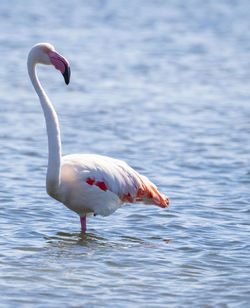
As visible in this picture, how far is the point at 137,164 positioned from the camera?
10039 millimetres

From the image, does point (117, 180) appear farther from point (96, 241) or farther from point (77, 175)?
point (96, 241)

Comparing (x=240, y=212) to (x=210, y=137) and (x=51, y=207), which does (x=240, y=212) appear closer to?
Answer: (x=51, y=207)

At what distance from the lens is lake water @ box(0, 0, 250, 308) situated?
229 inches

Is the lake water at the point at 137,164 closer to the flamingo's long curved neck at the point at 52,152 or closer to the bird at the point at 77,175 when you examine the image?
the bird at the point at 77,175

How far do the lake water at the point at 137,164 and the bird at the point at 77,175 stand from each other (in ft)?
1.26

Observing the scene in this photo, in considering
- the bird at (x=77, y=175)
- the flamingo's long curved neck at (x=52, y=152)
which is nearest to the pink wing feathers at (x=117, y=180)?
the bird at (x=77, y=175)

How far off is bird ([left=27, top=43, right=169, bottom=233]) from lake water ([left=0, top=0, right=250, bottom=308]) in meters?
0.39

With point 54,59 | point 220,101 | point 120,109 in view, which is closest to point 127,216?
point 54,59

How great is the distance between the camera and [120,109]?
1355 cm

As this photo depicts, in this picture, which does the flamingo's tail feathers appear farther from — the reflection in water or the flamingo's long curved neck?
the flamingo's long curved neck

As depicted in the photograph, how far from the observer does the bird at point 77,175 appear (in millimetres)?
6465

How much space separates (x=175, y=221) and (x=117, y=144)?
357 cm

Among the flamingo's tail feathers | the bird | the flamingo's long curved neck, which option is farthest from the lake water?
the flamingo's long curved neck

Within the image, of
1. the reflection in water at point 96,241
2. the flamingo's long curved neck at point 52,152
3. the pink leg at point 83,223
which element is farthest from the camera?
the pink leg at point 83,223
